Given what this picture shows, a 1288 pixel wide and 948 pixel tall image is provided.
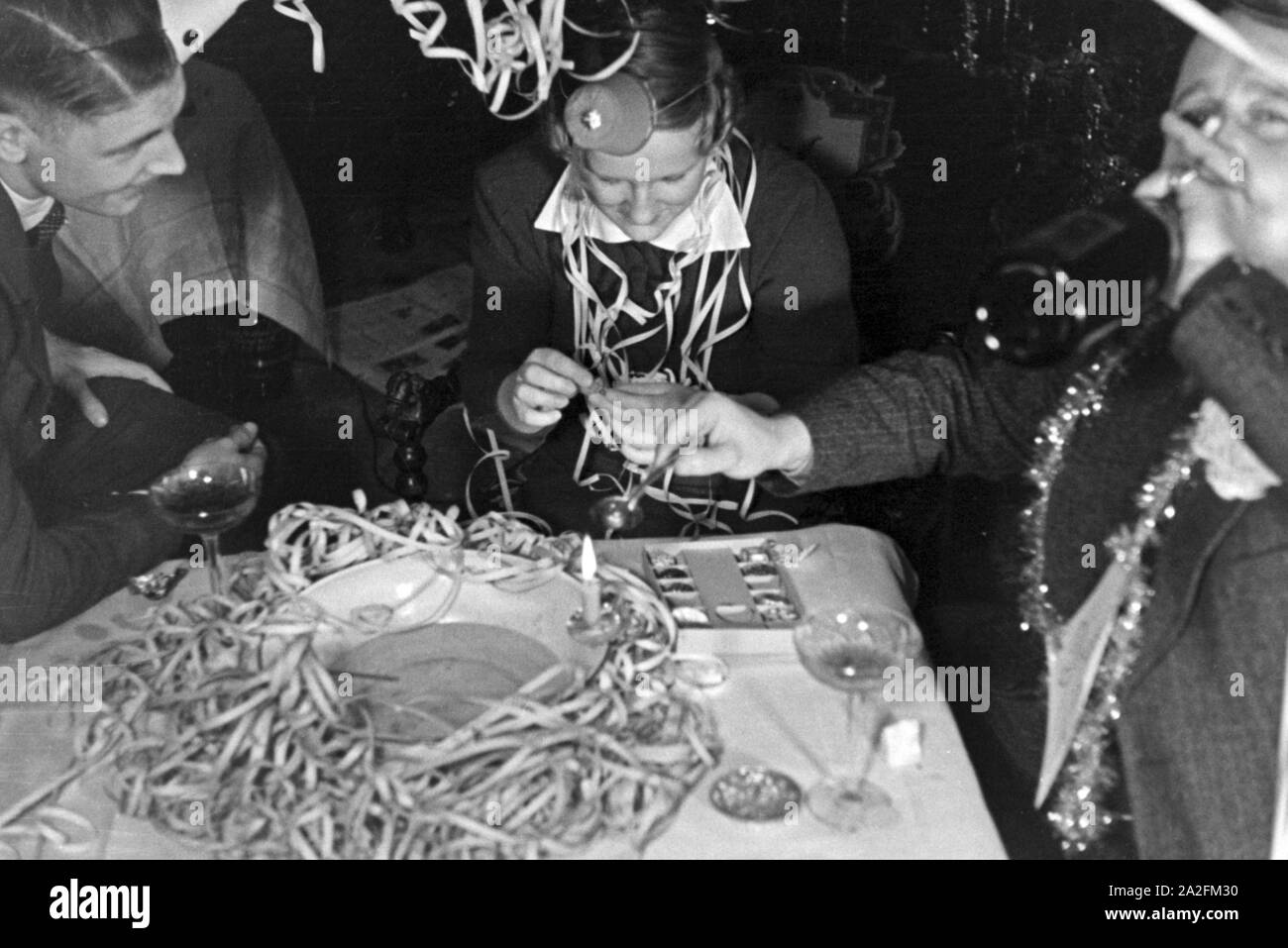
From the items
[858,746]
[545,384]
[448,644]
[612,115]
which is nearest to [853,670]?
[858,746]

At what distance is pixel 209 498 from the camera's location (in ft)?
5.20

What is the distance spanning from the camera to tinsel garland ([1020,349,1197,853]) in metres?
1.38

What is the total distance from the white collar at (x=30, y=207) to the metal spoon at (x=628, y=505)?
77cm

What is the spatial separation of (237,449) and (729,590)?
68 cm

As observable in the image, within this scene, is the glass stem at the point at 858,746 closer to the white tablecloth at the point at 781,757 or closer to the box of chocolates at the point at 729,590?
the white tablecloth at the point at 781,757

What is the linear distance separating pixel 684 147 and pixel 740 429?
357 mm

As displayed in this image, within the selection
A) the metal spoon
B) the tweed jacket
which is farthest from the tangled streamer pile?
the tweed jacket

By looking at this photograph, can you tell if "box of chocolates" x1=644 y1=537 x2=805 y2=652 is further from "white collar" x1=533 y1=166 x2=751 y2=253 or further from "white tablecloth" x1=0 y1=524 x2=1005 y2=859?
"white collar" x1=533 y1=166 x2=751 y2=253

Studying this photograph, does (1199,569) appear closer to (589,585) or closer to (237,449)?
(589,585)

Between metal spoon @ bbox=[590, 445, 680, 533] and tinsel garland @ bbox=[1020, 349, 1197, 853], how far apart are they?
1.46ft
